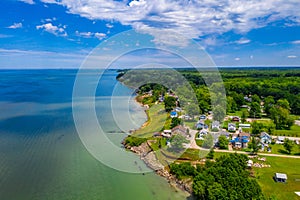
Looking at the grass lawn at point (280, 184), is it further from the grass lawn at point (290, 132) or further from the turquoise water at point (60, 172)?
the grass lawn at point (290, 132)

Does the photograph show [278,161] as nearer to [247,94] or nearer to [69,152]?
[69,152]

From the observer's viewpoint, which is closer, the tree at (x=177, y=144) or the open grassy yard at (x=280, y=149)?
the tree at (x=177, y=144)

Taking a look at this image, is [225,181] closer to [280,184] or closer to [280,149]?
[280,184]

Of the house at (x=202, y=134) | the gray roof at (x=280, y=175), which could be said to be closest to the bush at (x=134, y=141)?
the house at (x=202, y=134)

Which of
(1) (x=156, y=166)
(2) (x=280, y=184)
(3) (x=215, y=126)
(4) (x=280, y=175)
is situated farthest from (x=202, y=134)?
(2) (x=280, y=184)

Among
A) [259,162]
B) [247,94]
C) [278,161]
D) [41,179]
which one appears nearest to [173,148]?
[259,162]

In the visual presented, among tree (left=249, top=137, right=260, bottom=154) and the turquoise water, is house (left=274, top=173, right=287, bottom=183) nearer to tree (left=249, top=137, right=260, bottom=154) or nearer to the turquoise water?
tree (left=249, top=137, right=260, bottom=154)

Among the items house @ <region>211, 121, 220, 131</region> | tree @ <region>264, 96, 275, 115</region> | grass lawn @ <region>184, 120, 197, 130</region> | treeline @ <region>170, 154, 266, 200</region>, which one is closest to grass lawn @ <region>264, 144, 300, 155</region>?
house @ <region>211, 121, 220, 131</region>

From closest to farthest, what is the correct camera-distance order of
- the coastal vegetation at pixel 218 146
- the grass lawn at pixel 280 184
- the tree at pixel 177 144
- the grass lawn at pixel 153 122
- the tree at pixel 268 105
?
the coastal vegetation at pixel 218 146 < the grass lawn at pixel 280 184 < the tree at pixel 177 144 < the grass lawn at pixel 153 122 < the tree at pixel 268 105
